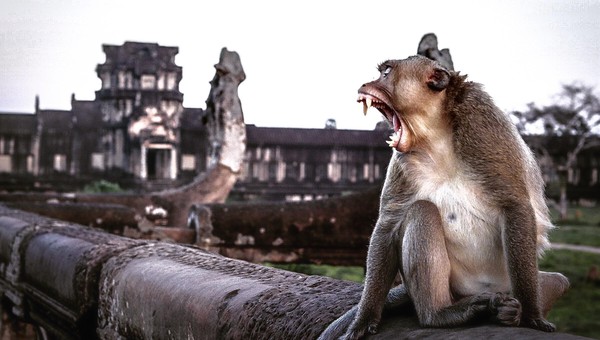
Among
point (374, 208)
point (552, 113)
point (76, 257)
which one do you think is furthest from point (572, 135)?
point (76, 257)

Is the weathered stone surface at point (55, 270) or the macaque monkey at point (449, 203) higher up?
the macaque monkey at point (449, 203)

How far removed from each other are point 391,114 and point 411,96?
83 millimetres

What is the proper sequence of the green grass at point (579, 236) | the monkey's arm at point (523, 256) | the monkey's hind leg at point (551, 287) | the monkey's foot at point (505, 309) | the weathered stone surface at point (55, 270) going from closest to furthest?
the monkey's foot at point (505, 309) → the monkey's arm at point (523, 256) → the monkey's hind leg at point (551, 287) → the weathered stone surface at point (55, 270) → the green grass at point (579, 236)

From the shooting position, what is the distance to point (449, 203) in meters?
2.10

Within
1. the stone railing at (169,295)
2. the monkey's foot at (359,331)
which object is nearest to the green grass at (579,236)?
the stone railing at (169,295)

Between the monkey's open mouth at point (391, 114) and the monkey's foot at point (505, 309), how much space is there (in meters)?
0.55

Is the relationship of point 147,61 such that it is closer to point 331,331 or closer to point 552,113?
point 552,113

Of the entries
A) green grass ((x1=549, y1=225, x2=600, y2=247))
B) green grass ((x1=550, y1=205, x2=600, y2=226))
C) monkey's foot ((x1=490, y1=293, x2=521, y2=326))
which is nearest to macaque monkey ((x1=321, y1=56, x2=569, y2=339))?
monkey's foot ((x1=490, y1=293, x2=521, y2=326))

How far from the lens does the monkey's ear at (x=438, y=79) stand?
2.13m

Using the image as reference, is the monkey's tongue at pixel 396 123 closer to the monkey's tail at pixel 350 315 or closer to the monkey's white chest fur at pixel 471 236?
the monkey's white chest fur at pixel 471 236

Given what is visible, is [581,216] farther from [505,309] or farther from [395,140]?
[505,309]

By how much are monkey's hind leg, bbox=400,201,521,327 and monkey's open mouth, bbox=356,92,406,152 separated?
16cm

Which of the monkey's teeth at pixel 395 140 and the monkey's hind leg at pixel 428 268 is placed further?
the monkey's teeth at pixel 395 140

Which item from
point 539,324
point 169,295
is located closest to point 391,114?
point 539,324
